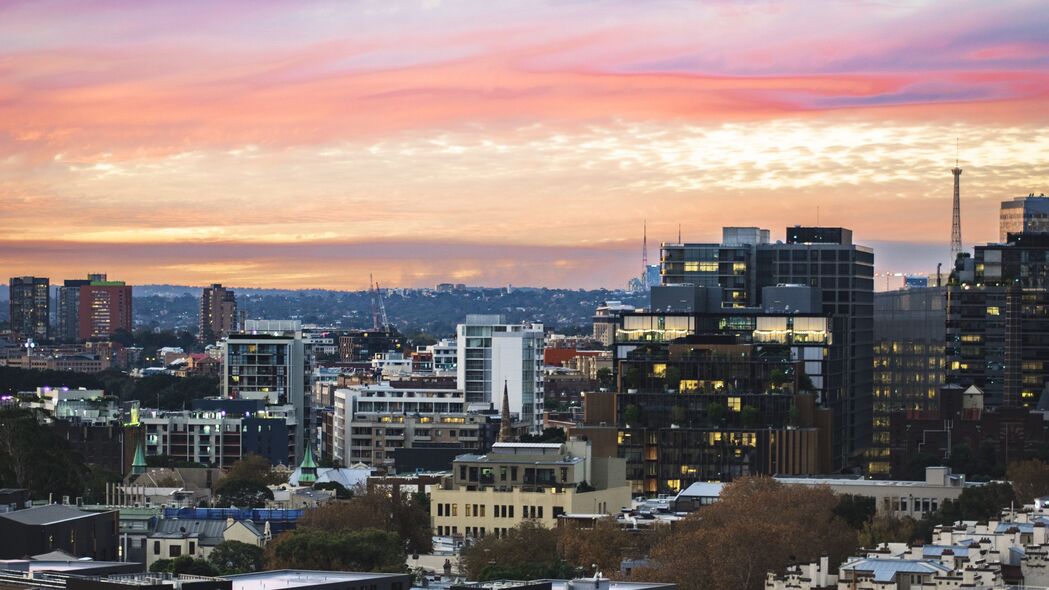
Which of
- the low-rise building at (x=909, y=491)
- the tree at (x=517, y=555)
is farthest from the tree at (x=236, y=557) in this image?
the low-rise building at (x=909, y=491)

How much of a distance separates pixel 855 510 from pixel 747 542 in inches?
1742

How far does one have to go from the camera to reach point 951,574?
9319 centimetres

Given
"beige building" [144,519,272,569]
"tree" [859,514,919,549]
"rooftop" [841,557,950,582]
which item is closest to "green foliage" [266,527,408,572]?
"beige building" [144,519,272,569]

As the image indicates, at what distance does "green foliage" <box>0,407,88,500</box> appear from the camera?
169 metres

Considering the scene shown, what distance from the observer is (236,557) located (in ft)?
448

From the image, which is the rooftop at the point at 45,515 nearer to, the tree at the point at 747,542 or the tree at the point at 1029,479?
the tree at the point at 747,542

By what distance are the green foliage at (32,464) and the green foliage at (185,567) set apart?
36063 mm

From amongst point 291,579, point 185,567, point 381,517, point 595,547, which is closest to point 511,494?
point 381,517

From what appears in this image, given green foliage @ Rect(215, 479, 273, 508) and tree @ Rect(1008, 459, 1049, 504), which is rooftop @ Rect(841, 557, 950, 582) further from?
green foliage @ Rect(215, 479, 273, 508)

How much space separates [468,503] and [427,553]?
45.4ft

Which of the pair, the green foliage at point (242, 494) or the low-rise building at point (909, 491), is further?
the green foliage at point (242, 494)

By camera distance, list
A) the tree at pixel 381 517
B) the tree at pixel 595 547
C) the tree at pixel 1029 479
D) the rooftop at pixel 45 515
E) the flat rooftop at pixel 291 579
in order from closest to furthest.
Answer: the flat rooftop at pixel 291 579 < the rooftop at pixel 45 515 < the tree at pixel 595 547 < the tree at pixel 381 517 < the tree at pixel 1029 479

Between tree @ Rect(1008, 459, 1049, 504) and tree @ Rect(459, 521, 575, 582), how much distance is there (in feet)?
126

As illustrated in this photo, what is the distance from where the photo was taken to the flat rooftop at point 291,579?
94.5m
